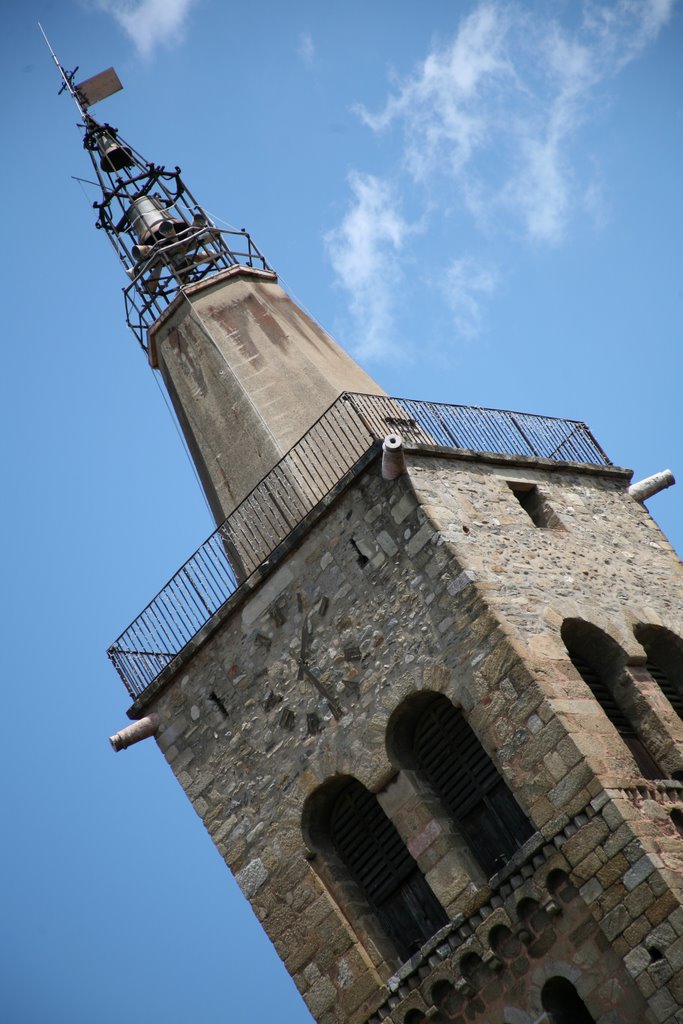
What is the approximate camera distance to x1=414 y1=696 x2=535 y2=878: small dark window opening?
53.3ft

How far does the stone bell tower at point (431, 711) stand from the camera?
15.4 metres

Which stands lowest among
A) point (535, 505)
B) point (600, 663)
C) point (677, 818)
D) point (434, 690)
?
point (677, 818)

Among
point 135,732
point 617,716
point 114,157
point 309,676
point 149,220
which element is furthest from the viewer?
point 114,157

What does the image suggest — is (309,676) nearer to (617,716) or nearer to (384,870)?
(384,870)

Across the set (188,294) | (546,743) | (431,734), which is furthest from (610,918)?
(188,294)

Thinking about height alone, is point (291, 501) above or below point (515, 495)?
above

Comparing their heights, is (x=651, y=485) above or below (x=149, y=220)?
below

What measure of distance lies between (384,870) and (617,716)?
302 centimetres

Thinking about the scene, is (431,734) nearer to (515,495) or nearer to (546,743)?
(546,743)

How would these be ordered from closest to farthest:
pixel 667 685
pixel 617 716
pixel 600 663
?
pixel 617 716
pixel 600 663
pixel 667 685

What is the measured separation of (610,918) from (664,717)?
8.97 feet

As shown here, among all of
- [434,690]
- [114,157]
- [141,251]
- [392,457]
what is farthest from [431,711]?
[114,157]

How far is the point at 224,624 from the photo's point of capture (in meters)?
18.8

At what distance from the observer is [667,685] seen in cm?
1838
